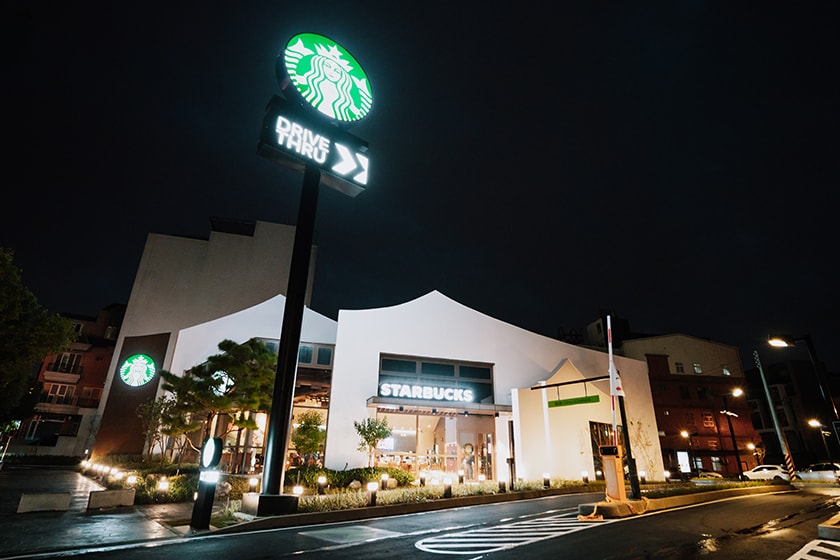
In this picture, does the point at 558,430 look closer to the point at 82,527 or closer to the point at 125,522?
the point at 125,522

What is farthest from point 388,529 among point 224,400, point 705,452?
point 705,452

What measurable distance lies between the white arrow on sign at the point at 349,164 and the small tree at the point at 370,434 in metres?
11.7

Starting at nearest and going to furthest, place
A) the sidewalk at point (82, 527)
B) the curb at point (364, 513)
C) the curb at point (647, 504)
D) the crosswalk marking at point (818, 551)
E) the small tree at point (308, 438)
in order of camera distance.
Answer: the crosswalk marking at point (818, 551)
the sidewalk at point (82, 527)
the curb at point (364, 513)
the curb at point (647, 504)
the small tree at point (308, 438)

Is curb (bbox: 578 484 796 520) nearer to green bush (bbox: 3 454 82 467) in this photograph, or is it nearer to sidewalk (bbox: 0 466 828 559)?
sidewalk (bbox: 0 466 828 559)

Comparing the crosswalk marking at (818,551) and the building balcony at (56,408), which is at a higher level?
the building balcony at (56,408)

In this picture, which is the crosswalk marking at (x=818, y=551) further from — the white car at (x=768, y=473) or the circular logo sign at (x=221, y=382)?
the white car at (x=768, y=473)

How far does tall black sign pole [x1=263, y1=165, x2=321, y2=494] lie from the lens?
35.3 ft

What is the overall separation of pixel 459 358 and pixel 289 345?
14.0 meters

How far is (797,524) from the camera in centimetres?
986

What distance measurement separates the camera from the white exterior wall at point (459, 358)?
68.2 feet

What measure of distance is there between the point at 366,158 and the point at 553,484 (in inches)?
639

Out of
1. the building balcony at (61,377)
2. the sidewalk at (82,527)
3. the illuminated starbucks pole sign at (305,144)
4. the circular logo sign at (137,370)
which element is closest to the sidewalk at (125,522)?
the sidewalk at (82,527)

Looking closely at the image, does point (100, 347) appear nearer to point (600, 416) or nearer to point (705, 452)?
point (600, 416)

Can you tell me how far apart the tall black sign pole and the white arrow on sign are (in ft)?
2.88
